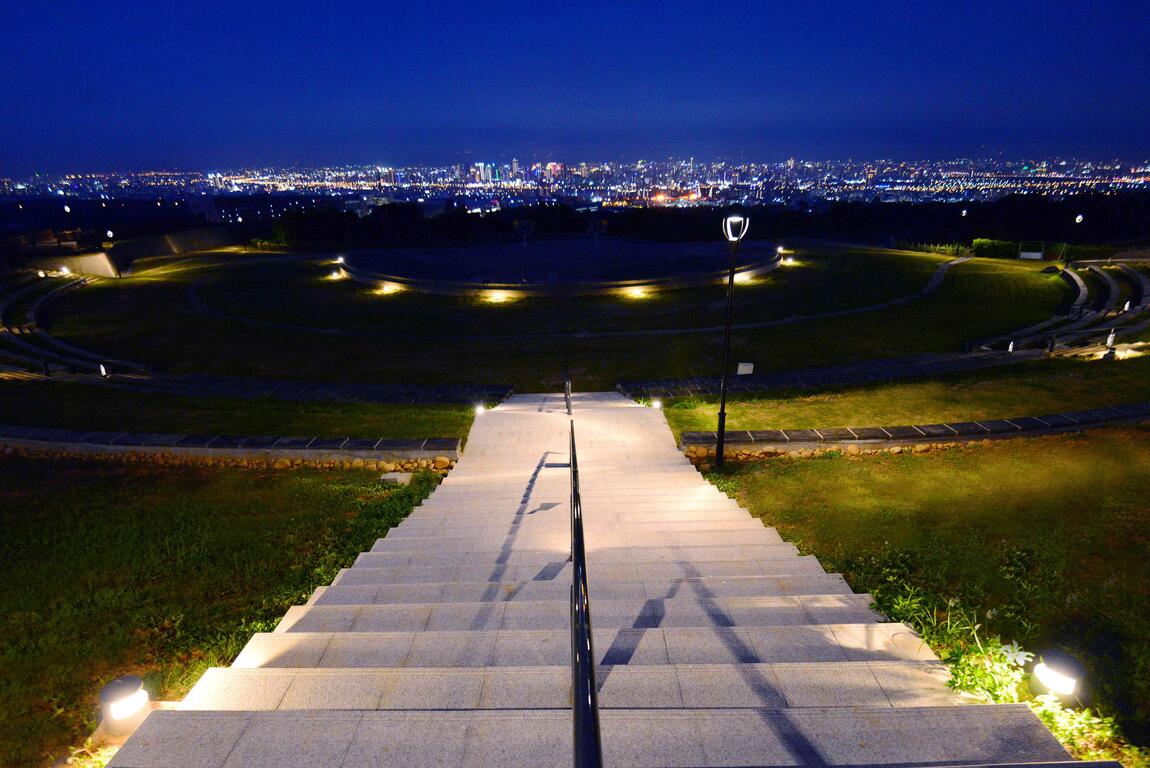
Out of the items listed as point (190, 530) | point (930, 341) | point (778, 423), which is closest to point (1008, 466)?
point (778, 423)

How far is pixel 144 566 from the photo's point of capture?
6.92 metres

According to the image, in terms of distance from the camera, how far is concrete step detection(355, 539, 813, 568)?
245 inches

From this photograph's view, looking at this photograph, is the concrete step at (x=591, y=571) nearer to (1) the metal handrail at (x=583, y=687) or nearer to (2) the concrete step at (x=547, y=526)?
(2) the concrete step at (x=547, y=526)

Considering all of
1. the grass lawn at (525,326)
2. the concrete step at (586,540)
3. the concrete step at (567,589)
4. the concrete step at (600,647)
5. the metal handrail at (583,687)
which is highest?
the metal handrail at (583,687)

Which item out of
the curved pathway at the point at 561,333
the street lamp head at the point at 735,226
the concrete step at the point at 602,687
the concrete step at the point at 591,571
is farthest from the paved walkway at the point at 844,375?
the concrete step at the point at 602,687

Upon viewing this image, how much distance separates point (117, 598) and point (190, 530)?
1.67 metres

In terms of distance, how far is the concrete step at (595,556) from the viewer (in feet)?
20.4

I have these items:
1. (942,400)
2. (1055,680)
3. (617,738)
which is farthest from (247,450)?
(942,400)

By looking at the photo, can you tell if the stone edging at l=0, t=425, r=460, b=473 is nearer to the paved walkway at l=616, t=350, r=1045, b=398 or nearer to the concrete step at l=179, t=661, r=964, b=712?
the paved walkway at l=616, t=350, r=1045, b=398

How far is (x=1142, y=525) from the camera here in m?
6.89

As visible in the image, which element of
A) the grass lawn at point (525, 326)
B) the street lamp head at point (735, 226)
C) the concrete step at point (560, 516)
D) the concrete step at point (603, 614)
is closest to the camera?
the concrete step at point (603, 614)

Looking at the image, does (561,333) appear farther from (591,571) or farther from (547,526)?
(591,571)

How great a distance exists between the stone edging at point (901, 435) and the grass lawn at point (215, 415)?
5.76 meters

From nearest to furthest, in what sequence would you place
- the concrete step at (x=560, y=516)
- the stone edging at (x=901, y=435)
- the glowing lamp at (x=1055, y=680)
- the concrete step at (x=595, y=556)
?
1. the glowing lamp at (x=1055, y=680)
2. the concrete step at (x=595, y=556)
3. the concrete step at (x=560, y=516)
4. the stone edging at (x=901, y=435)
